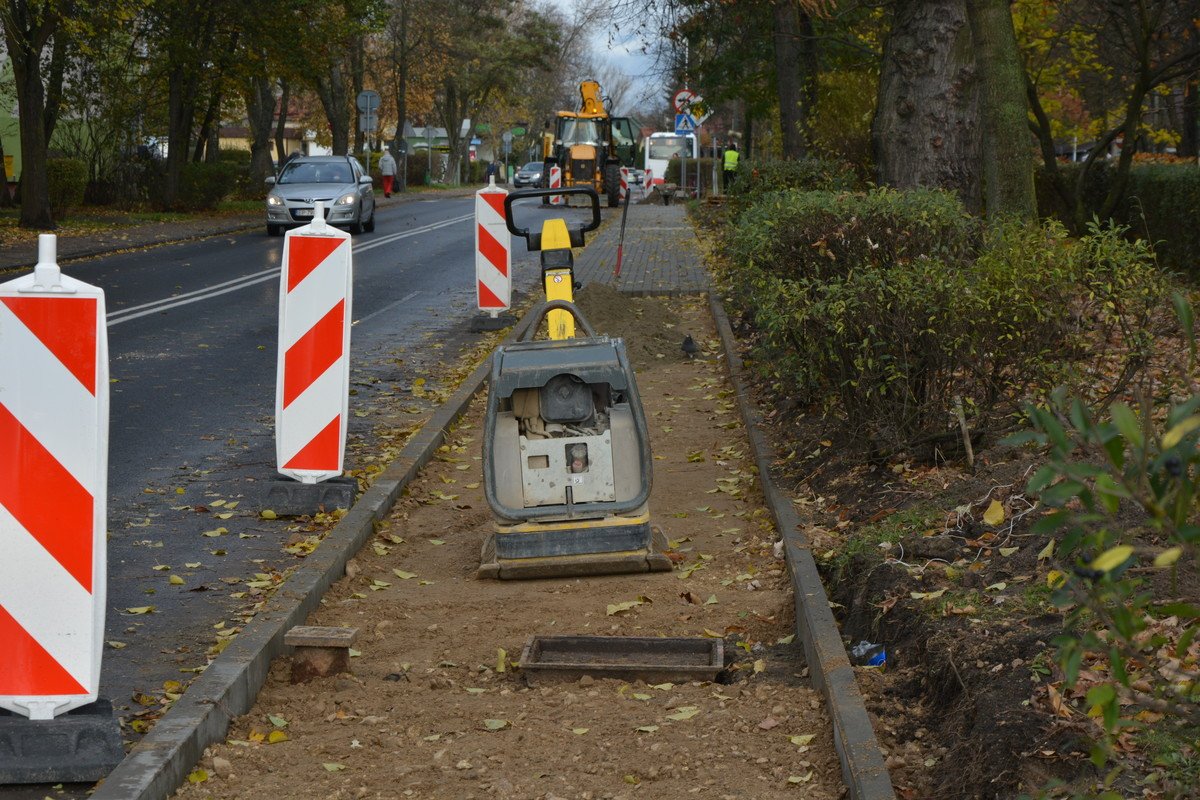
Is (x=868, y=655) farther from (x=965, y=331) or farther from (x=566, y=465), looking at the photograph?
(x=965, y=331)

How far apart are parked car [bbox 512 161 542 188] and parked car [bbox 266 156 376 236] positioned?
94.6 feet

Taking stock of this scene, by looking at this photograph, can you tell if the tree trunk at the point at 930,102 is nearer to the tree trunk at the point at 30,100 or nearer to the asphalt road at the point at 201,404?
the asphalt road at the point at 201,404

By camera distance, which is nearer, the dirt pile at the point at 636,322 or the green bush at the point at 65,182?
the dirt pile at the point at 636,322

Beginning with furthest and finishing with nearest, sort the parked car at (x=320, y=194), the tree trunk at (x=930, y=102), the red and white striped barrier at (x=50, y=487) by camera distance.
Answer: the parked car at (x=320, y=194)
the tree trunk at (x=930, y=102)
the red and white striped barrier at (x=50, y=487)

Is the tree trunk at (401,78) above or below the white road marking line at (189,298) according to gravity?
above

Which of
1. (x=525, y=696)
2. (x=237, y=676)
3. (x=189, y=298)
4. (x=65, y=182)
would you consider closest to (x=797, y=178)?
(x=189, y=298)

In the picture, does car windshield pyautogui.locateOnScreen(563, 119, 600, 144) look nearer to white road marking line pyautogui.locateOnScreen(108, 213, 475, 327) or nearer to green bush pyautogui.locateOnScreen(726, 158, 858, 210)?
white road marking line pyautogui.locateOnScreen(108, 213, 475, 327)

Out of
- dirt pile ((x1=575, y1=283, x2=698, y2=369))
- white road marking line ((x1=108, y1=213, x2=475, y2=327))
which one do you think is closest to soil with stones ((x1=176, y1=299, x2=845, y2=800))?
dirt pile ((x1=575, y1=283, x2=698, y2=369))

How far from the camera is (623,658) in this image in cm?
556

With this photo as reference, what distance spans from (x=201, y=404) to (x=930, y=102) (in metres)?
7.96

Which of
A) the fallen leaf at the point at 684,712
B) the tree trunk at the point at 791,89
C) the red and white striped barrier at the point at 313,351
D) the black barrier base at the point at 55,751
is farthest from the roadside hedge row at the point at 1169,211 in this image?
the black barrier base at the point at 55,751

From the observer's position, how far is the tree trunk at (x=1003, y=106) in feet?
40.5

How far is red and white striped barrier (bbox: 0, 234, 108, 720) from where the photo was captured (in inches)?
161

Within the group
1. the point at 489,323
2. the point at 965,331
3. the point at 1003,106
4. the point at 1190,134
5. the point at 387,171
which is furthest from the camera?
the point at 387,171
